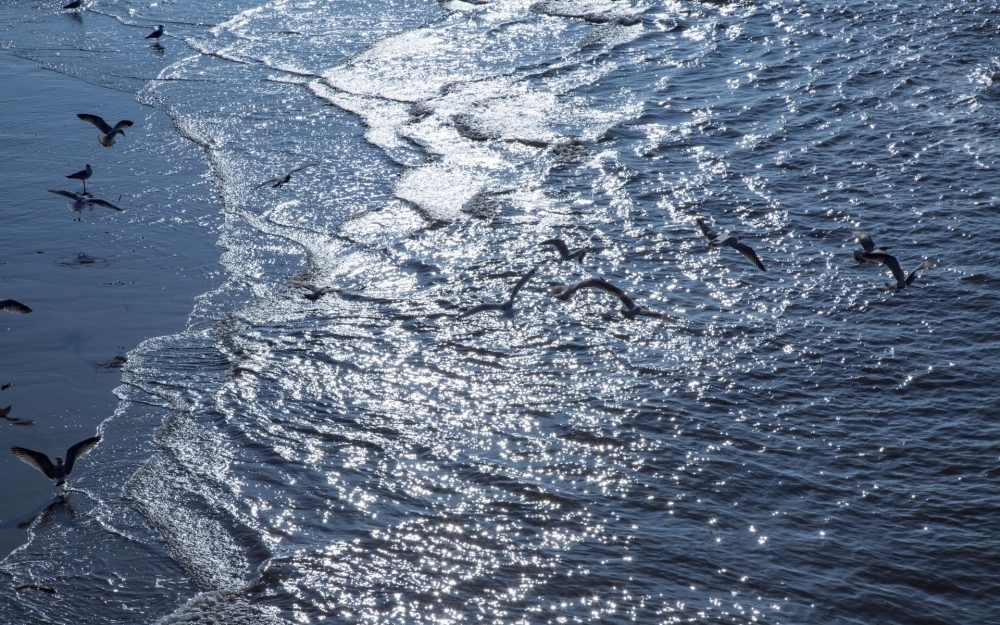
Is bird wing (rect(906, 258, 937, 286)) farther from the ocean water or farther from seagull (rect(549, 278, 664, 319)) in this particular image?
seagull (rect(549, 278, 664, 319))

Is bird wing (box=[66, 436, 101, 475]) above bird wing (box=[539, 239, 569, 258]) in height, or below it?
below

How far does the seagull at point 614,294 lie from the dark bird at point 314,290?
246 centimetres

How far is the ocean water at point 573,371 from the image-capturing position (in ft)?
18.8

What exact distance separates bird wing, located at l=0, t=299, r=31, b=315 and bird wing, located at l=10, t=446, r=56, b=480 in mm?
2504

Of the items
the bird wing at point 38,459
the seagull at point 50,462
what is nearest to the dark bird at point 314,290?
the seagull at point 50,462

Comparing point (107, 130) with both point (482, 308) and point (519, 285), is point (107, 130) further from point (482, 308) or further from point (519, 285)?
point (519, 285)

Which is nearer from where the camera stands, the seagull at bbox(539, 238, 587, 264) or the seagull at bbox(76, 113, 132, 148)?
the seagull at bbox(539, 238, 587, 264)

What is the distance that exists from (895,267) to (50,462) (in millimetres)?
7656

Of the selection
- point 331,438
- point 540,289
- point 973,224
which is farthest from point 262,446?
point 973,224

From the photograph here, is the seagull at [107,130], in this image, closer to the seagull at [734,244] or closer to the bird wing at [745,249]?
the seagull at [734,244]

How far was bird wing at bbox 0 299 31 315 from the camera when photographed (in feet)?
27.6

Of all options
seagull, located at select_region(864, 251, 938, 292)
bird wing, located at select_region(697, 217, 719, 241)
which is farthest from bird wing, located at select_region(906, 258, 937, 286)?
bird wing, located at select_region(697, 217, 719, 241)

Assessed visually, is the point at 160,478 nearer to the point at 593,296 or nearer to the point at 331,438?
the point at 331,438

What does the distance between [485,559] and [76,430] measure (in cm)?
381
